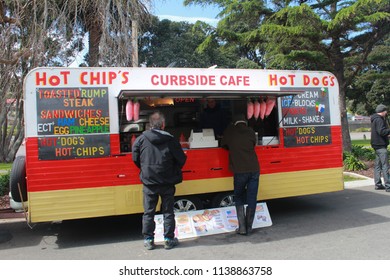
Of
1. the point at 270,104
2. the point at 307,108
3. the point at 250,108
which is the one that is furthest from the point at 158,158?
the point at 307,108

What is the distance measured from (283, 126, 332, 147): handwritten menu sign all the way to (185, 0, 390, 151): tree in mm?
4801

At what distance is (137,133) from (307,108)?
10.0 ft

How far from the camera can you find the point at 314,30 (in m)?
11.0

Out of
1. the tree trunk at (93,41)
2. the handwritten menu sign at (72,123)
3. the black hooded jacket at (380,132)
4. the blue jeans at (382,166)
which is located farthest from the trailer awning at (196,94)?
the tree trunk at (93,41)

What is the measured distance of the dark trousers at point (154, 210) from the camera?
499 cm

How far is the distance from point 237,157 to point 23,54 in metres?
5.80

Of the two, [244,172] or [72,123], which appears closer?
[72,123]

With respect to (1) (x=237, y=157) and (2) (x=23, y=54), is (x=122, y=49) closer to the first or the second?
(2) (x=23, y=54)

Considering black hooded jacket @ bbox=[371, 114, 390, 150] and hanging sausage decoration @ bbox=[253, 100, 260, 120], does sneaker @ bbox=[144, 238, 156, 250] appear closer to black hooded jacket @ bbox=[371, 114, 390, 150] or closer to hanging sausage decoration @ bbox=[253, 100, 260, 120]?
hanging sausage decoration @ bbox=[253, 100, 260, 120]

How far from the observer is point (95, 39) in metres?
10.0

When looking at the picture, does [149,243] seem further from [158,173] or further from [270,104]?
[270,104]

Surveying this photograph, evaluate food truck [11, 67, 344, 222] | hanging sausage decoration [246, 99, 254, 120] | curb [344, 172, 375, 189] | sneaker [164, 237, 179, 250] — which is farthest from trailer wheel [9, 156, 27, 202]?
curb [344, 172, 375, 189]

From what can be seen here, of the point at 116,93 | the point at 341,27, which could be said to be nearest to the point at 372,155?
the point at 341,27

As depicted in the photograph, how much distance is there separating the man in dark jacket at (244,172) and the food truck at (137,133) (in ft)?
1.61
